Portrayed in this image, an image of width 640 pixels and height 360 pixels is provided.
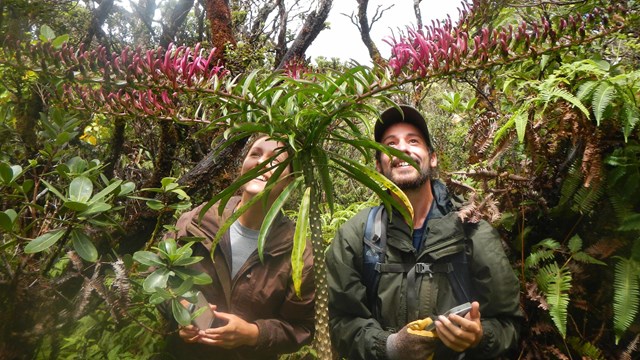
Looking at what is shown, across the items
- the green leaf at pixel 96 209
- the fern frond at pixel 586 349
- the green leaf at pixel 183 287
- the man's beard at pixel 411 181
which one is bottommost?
the fern frond at pixel 586 349

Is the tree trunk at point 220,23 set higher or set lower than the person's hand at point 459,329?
higher

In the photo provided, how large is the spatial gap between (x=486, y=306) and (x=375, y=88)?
4.05 feet

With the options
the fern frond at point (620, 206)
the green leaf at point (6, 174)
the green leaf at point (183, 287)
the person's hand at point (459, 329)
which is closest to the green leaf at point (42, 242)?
the green leaf at point (6, 174)

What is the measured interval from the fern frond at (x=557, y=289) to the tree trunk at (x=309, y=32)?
2802mm

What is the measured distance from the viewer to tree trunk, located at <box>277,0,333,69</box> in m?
4.06

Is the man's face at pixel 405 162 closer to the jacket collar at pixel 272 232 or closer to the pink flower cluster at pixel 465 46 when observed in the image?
the jacket collar at pixel 272 232

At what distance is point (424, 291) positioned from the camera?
1.99 meters

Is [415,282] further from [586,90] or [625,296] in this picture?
[586,90]

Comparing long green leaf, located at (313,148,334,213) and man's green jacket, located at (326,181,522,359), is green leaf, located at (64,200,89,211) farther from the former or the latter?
man's green jacket, located at (326,181,522,359)

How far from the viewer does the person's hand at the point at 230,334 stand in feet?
6.13

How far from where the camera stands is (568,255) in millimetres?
2191

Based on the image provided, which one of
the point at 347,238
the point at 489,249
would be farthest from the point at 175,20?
the point at 489,249

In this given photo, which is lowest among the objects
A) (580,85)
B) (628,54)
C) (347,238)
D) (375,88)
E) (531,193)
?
(347,238)

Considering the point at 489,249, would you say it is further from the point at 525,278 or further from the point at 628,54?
the point at 628,54
